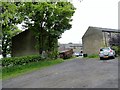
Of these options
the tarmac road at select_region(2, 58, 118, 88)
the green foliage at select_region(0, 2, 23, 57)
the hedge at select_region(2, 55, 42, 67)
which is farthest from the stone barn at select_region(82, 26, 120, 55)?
the tarmac road at select_region(2, 58, 118, 88)

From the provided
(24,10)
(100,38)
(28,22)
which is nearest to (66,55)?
(100,38)

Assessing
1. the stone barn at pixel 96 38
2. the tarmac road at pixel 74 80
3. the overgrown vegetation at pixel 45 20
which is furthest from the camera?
the stone barn at pixel 96 38

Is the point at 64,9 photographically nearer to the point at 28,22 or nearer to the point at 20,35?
the point at 28,22

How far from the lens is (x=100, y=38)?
184ft

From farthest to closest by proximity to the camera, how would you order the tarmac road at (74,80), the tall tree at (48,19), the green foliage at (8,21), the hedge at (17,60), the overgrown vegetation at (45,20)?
the tall tree at (48,19) < the overgrown vegetation at (45,20) < the hedge at (17,60) < the green foliage at (8,21) < the tarmac road at (74,80)

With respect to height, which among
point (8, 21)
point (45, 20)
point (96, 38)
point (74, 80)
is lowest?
point (74, 80)

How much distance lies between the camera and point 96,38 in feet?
190

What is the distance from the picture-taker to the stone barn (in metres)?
55.4

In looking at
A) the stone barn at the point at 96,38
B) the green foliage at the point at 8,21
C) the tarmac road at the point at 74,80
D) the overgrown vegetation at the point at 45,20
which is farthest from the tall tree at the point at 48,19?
the stone barn at the point at 96,38

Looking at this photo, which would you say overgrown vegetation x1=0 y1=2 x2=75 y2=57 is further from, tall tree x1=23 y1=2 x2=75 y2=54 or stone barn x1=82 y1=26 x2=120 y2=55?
stone barn x1=82 y1=26 x2=120 y2=55

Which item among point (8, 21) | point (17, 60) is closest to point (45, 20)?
point (8, 21)

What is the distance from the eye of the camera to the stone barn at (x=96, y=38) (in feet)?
182

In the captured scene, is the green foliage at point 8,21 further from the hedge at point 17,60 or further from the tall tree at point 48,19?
the hedge at point 17,60

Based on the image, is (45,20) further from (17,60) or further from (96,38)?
(96,38)
